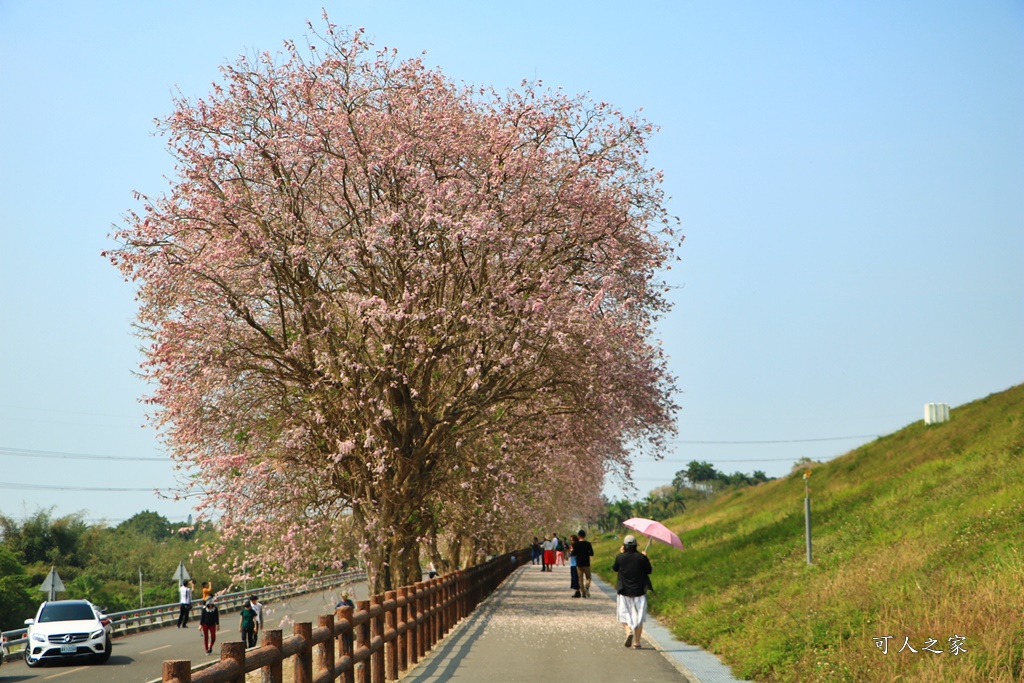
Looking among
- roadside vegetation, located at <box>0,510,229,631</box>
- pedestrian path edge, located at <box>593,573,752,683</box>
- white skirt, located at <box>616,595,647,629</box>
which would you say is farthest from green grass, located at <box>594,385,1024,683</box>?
roadside vegetation, located at <box>0,510,229,631</box>

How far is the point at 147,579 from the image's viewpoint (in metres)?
103

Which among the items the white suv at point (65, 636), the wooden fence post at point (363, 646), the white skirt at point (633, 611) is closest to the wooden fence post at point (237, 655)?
the wooden fence post at point (363, 646)

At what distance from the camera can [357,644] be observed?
45.6ft

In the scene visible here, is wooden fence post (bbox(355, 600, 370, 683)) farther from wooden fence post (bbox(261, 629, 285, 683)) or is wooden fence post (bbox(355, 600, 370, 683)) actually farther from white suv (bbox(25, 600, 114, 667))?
white suv (bbox(25, 600, 114, 667))

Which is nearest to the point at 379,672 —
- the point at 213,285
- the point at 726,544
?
the point at 213,285

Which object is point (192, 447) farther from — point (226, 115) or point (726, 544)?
point (726, 544)

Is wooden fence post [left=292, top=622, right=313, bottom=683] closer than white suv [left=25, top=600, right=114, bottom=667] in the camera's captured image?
Yes

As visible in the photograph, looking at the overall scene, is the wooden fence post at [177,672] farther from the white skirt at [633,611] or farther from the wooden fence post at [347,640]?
the white skirt at [633,611]

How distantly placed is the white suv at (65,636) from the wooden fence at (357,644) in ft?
32.8

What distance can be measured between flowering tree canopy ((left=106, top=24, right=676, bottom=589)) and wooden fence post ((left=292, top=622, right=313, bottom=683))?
1288 cm

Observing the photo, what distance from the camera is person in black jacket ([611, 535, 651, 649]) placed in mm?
19000

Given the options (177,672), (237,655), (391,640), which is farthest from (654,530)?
(177,672)

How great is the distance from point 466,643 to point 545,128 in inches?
449

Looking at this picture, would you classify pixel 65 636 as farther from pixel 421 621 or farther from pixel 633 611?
pixel 633 611
